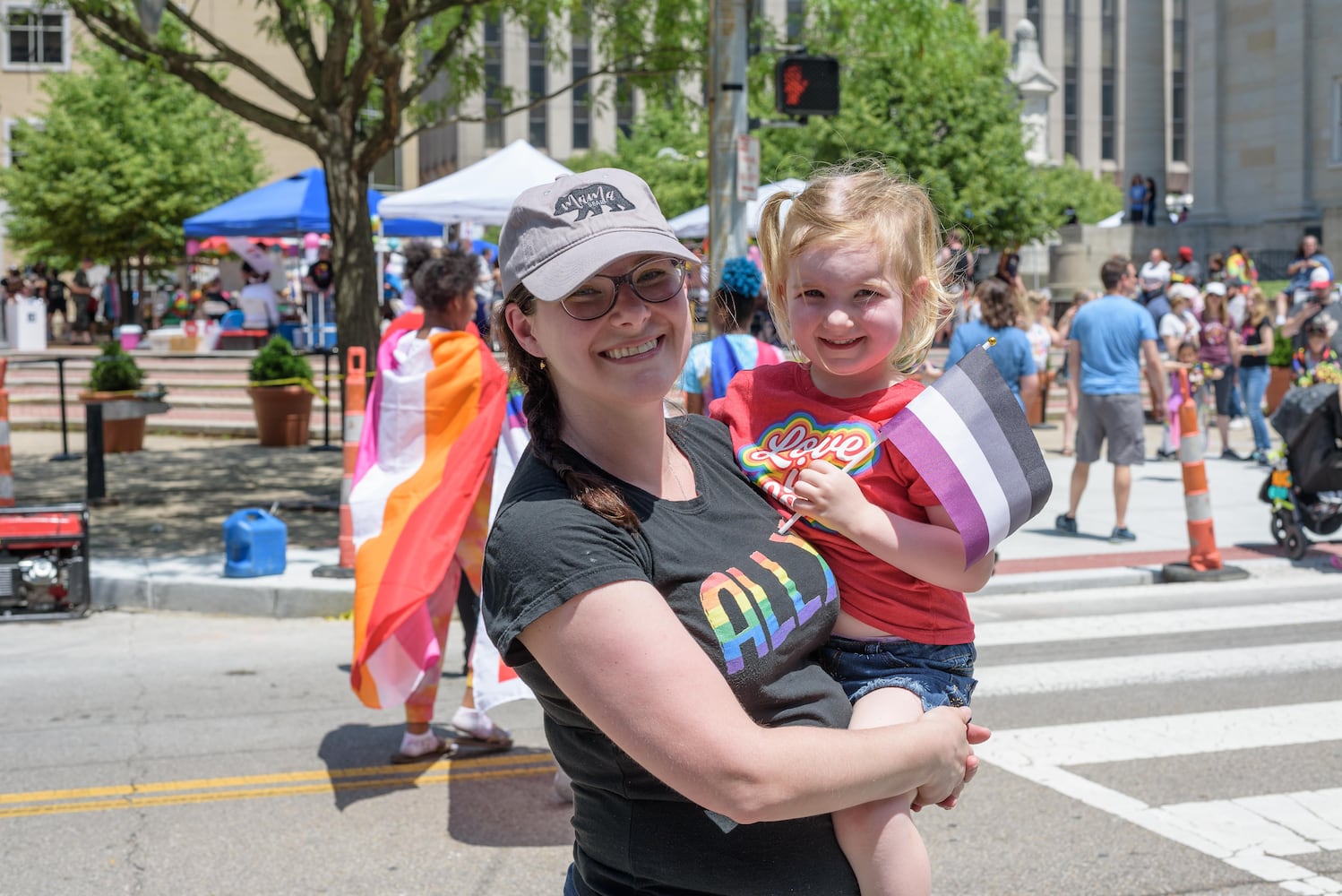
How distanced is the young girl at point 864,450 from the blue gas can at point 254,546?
7.64 meters

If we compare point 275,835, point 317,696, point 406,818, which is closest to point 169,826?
point 275,835

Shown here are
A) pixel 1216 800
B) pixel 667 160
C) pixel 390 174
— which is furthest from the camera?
pixel 390 174

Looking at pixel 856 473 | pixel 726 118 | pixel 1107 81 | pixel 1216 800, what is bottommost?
pixel 1216 800

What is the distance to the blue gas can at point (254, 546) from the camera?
9766mm

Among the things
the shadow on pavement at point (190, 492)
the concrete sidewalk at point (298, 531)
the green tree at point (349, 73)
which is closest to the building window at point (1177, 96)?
the concrete sidewalk at point (298, 531)

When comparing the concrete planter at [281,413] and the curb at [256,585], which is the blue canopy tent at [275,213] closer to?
the concrete planter at [281,413]

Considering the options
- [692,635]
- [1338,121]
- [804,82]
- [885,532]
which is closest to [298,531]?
[804,82]

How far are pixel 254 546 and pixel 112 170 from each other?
2903cm

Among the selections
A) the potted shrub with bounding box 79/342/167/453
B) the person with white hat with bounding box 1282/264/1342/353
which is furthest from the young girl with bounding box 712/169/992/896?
the potted shrub with bounding box 79/342/167/453

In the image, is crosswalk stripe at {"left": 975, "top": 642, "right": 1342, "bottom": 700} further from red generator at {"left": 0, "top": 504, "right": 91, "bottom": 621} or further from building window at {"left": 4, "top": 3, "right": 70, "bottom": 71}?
building window at {"left": 4, "top": 3, "right": 70, "bottom": 71}

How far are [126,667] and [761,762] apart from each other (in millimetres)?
6910

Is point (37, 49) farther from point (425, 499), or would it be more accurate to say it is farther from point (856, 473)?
point (856, 473)

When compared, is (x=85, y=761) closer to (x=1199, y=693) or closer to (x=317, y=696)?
(x=317, y=696)

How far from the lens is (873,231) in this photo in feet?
8.18
